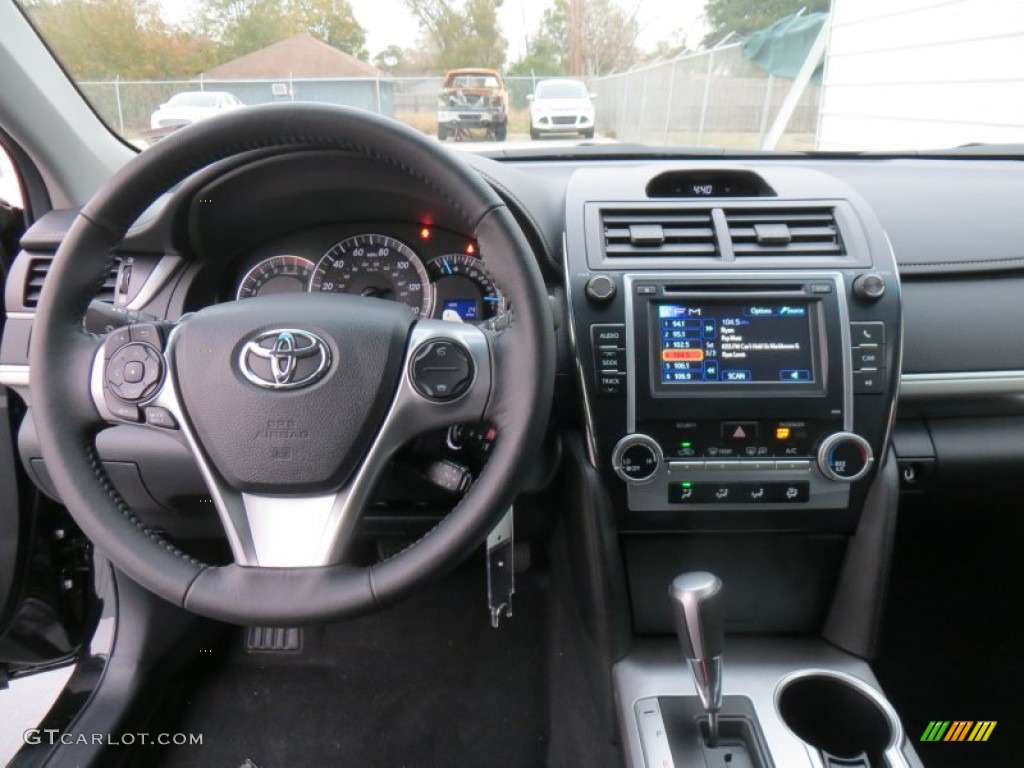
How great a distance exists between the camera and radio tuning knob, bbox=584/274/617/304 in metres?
1.38

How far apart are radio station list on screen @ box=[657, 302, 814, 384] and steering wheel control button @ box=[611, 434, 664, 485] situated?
0.12 meters

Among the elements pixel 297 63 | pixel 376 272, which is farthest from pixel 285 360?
pixel 297 63

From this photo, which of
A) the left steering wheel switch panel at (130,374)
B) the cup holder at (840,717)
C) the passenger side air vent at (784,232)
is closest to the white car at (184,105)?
the left steering wheel switch panel at (130,374)

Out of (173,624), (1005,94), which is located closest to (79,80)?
(173,624)

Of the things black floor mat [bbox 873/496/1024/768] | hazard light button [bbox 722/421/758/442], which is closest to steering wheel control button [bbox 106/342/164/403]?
hazard light button [bbox 722/421/758/442]

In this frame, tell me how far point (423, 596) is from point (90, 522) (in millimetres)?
1299

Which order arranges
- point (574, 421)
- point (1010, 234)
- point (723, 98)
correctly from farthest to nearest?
point (723, 98), point (1010, 234), point (574, 421)

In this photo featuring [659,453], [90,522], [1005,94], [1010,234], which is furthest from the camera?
[1005,94]

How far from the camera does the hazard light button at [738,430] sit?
139cm

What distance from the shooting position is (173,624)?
1969 millimetres

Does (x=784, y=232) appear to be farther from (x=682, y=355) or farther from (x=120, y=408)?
(x=120, y=408)

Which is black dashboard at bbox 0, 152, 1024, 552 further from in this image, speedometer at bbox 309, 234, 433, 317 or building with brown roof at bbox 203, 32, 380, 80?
building with brown roof at bbox 203, 32, 380, 80

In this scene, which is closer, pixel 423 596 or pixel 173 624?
pixel 173 624

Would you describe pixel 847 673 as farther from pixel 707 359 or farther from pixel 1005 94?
pixel 1005 94
